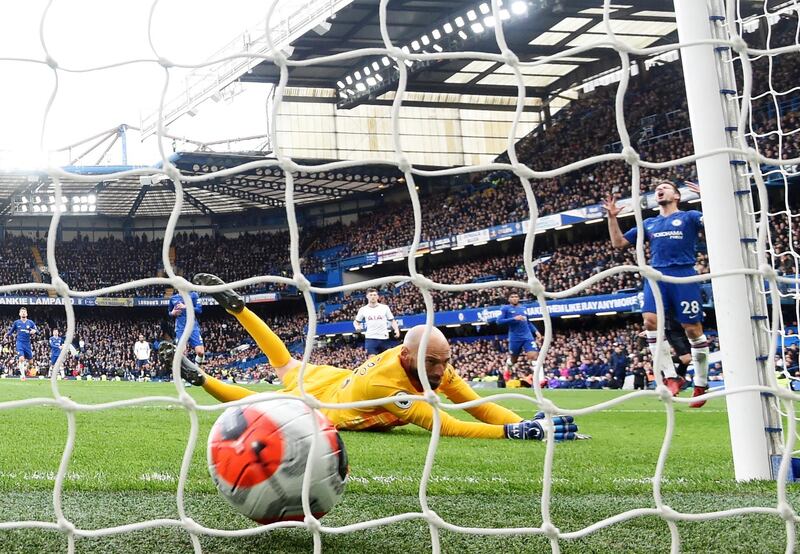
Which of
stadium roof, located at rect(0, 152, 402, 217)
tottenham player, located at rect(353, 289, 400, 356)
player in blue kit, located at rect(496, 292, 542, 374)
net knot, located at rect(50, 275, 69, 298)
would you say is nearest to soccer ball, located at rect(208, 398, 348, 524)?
net knot, located at rect(50, 275, 69, 298)

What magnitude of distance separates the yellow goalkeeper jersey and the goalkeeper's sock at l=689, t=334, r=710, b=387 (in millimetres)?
2439

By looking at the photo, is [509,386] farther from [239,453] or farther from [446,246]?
[239,453]

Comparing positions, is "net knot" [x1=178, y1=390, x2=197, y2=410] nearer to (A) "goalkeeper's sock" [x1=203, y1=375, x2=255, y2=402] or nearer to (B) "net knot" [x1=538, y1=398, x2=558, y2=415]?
(B) "net knot" [x1=538, y1=398, x2=558, y2=415]

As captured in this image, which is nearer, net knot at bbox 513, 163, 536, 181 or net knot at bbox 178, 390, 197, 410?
net knot at bbox 178, 390, 197, 410

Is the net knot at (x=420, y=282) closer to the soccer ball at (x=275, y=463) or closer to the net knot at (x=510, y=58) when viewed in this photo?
the soccer ball at (x=275, y=463)

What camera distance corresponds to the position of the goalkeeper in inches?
201

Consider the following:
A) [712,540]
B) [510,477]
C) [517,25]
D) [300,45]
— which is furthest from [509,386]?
[712,540]

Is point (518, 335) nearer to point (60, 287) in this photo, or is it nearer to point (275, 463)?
point (275, 463)

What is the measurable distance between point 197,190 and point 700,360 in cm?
3028

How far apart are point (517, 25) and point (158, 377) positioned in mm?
17994

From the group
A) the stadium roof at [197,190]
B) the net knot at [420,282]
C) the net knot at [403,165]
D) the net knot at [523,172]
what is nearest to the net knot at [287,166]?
the net knot at [403,165]

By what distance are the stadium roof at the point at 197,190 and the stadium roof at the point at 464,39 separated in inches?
133

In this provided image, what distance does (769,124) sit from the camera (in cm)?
2097

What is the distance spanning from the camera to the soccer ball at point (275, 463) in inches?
99.5
